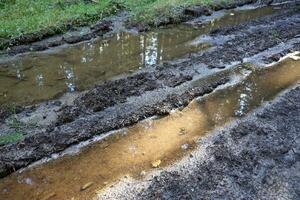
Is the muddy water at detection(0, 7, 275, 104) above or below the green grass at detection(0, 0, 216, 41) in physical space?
below

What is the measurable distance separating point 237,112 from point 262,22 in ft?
21.9

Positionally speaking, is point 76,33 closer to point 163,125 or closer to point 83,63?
point 83,63

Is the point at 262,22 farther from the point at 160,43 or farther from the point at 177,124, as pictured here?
the point at 177,124

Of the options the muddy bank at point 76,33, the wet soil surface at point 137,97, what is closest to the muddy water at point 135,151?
the wet soil surface at point 137,97

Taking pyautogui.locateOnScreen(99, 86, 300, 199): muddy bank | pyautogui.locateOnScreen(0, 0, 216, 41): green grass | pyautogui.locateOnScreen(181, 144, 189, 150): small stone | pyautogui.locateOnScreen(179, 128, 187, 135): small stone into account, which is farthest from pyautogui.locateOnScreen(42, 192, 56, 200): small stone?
pyautogui.locateOnScreen(0, 0, 216, 41): green grass

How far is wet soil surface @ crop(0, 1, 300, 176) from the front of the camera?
684 centimetres

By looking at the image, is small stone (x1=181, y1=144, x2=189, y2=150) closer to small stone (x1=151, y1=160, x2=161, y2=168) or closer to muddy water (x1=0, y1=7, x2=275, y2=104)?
small stone (x1=151, y1=160, x2=161, y2=168)

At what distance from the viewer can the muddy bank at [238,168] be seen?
5.87 m

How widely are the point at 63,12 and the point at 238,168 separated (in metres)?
8.92

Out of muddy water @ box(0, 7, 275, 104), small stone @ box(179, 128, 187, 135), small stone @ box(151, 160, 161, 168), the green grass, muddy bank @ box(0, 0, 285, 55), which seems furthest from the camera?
the green grass


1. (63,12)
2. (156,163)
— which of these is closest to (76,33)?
(63,12)

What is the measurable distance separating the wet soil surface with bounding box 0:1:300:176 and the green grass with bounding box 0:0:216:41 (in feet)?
9.31

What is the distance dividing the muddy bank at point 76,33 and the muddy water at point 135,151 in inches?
185

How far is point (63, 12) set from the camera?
13211 millimetres
